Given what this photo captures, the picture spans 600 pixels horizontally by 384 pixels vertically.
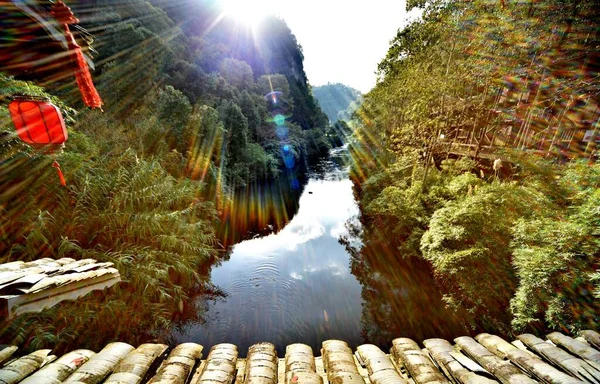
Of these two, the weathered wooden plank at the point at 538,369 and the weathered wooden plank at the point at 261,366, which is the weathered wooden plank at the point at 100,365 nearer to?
the weathered wooden plank at the point at 261,366

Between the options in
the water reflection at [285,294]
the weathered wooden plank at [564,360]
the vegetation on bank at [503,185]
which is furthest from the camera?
the water reflection at [285,294]

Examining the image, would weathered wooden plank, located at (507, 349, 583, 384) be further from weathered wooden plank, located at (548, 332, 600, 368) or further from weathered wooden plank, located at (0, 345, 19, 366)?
weathered wooden plank, located at (0, 345, 19, 366)

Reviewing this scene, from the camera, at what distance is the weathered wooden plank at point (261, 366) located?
2.53m

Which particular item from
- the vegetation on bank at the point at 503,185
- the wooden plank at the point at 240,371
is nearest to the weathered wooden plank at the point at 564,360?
the vegetation on bank at the point at 503,185

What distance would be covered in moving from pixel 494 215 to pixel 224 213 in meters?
12.9

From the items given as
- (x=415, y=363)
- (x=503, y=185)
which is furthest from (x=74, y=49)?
(x=503, y=185)

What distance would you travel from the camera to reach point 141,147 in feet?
38.5

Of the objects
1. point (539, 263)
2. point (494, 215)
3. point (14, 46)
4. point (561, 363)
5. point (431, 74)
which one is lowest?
point (561, 363)

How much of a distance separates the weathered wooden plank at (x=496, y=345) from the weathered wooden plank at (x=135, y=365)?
390 cm

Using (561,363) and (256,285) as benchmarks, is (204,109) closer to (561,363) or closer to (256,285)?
A: (256,285)

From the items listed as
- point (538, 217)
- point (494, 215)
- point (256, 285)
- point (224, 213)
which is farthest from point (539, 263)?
point (224, 213)

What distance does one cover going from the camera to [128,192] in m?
7.92

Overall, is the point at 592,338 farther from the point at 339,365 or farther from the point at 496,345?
the point at 339,365

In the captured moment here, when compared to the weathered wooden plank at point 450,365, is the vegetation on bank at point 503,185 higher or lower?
higher
